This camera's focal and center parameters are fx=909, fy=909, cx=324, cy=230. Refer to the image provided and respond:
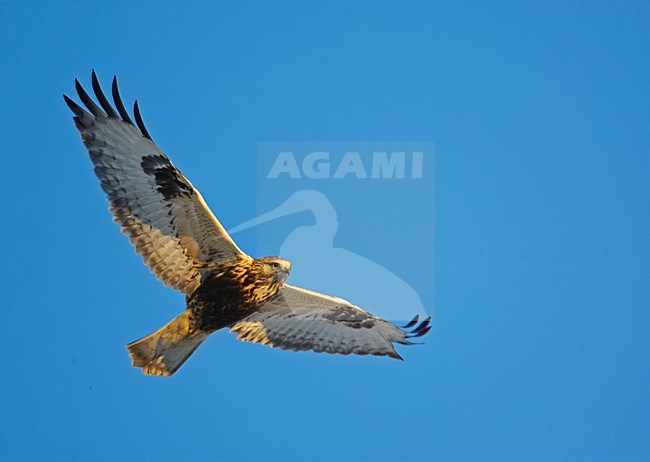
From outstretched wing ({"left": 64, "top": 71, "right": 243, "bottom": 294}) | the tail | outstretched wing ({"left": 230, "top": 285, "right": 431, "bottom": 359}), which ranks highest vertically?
outstretched wing ({"left": 64, "top": 71, "right": 243, "bottom": 294})

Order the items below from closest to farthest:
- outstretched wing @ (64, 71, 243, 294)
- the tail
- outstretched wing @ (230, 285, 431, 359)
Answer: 1. outstretched wing @ (64, 71, 243, 294)
2. the tail
3. outstretched wing @ (230, 285, 431, 359)

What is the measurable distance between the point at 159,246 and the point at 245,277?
942 mm

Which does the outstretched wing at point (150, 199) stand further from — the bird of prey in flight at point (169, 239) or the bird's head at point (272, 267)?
the bird's head at point (272, 267)

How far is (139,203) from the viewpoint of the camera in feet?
30.3

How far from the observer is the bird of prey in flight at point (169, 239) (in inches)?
354

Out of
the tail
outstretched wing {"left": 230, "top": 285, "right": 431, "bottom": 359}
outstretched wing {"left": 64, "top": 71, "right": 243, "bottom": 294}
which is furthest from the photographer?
outstretched wing {"left": 230, "top": 285, "right": 431, "bottom": 359}

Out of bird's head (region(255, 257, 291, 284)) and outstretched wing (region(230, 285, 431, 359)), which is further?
outstretched wing (region(230, 285, 431, 359))

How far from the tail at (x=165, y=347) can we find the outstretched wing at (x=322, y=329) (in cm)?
111

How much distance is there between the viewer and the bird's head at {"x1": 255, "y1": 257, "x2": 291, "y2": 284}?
934 centimetres

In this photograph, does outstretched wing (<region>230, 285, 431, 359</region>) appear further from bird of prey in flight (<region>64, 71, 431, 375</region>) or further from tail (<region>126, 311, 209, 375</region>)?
tail (<region>126, 311, 209, 375</region>)

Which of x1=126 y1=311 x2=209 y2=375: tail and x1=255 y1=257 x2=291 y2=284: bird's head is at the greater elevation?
x1=255 y1=257 x2=291 y2=284: bird's head

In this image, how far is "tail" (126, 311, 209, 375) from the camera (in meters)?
9.27

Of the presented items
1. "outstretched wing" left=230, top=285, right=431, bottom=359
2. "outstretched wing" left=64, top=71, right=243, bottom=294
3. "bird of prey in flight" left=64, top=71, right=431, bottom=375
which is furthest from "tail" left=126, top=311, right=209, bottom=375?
"outstretched wing" left=230, top=285, right=431, bottom=359

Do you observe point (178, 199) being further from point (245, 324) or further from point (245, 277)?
point (245, 324)
